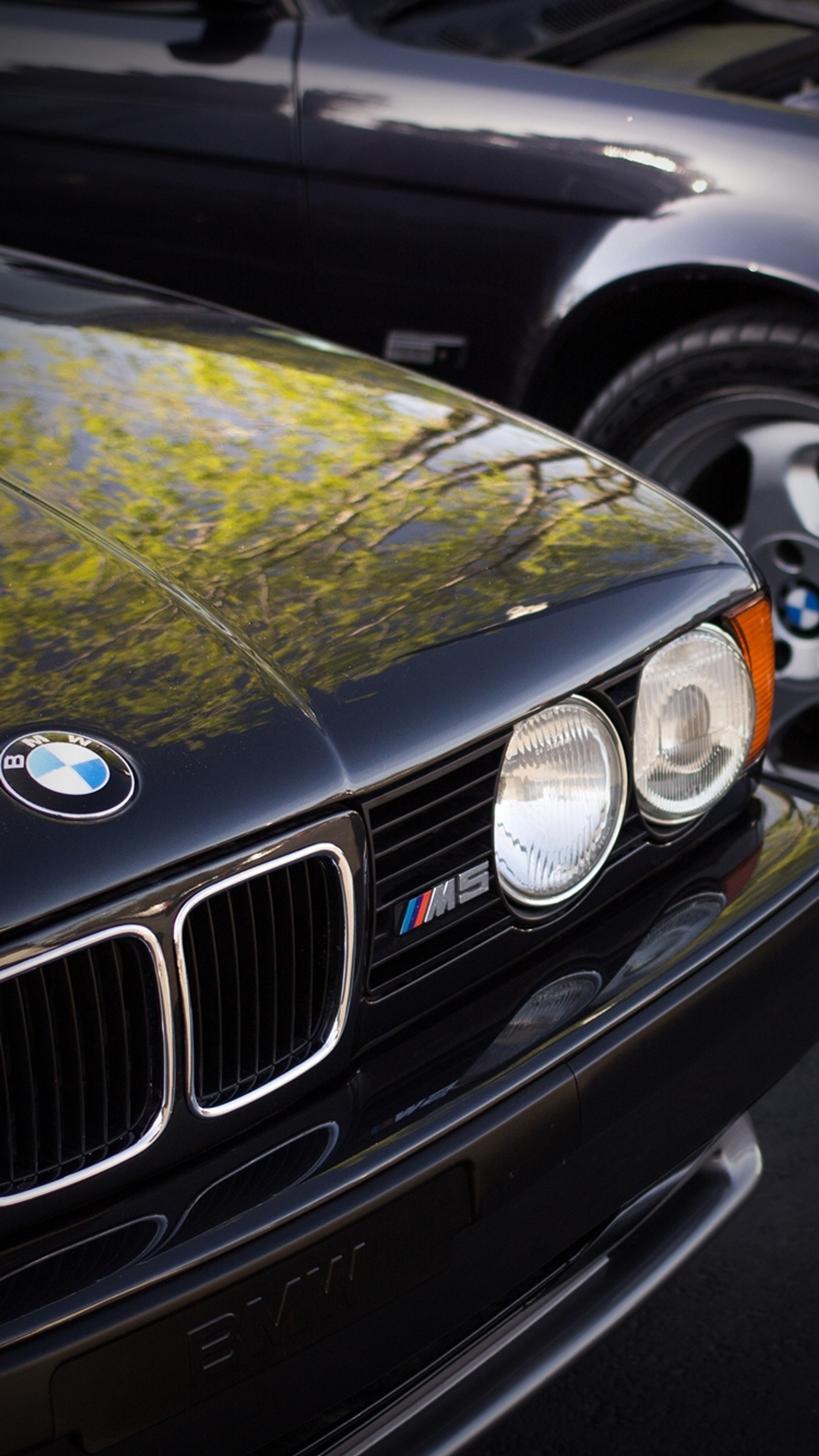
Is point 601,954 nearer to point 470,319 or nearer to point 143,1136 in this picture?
point 143,1136

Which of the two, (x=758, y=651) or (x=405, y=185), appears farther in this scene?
(x=405, y=185)

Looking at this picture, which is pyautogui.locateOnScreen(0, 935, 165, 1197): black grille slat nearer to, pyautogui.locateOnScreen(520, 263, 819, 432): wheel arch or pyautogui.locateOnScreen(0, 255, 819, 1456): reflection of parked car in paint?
pyautogui.locateOnScreen(0, 255, 819, 1456): reflection of parked car in paint

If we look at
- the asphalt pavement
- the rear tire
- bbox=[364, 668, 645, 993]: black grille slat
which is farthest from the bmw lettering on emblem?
the rear tire

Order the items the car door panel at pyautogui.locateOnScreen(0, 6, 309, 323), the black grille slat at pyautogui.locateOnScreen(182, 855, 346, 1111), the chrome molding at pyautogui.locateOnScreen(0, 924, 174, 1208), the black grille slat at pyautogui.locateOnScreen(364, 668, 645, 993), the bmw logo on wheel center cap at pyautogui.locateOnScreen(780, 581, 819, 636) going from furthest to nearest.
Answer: the car door panel at pyautogui.locateOnScreen(0, 6, 309, 323)
the bmw logo on wheel center cap at pyautogui.locateOnScreen(780, 581, 819, 636)
the black grille slat at pyautogui.locateOnScreen(364, 668, 645, 993)
the black grille slat at pyautogui.locateOnScreen(182, 855, 346, 1111)
the chrome molding at pyautogui.locateOnScreen(0, 924, 174, 1208)

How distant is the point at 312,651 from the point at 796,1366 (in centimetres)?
117

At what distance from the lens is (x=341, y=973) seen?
1281 millimetres

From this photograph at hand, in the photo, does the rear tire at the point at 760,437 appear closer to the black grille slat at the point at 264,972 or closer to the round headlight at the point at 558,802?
the round headlight at the point at 558,802

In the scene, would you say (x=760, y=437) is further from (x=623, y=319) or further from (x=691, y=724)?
(x=691, y=724)

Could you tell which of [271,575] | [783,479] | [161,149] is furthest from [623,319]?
[271,575]

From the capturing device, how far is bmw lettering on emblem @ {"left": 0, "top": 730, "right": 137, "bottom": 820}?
1123 millimetres

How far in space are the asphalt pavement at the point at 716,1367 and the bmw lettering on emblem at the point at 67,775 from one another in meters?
0.89

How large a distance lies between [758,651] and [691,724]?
0.16m

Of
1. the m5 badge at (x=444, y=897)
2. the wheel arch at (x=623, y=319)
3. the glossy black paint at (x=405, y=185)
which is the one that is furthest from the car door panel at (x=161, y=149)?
the m5 badge at (x=444, y=897)

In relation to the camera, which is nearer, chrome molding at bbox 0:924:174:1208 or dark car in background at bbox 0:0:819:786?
chrome molding at bbox 0:924:174:1208
